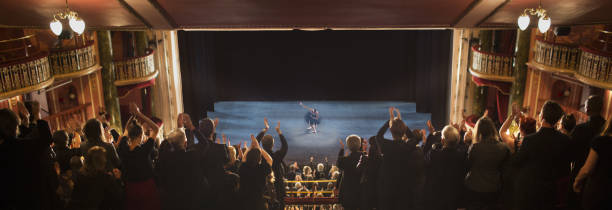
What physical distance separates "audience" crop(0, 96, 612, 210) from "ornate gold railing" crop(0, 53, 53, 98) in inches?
205

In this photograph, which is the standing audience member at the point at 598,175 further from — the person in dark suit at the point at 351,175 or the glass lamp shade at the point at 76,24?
the glass lamp shade at the point at 76,24

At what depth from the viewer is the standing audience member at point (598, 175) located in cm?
341

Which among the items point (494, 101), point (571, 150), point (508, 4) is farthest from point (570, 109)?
point (571, 150)

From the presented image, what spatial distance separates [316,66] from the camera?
21.7 metres

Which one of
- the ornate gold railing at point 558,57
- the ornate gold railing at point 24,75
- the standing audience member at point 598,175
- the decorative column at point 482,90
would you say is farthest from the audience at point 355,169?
the decorative column at point 482,90

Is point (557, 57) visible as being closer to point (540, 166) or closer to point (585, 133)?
point (585, 133)

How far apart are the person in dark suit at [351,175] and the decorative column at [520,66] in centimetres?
823

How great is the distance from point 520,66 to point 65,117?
36.2 feet

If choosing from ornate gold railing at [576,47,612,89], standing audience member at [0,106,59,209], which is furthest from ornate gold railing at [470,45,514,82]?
standing audience member at [0,106,59,209]

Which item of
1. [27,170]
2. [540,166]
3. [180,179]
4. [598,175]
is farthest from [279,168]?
[598,175]

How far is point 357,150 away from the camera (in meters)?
4.35

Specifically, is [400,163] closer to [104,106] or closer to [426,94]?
[104,106]

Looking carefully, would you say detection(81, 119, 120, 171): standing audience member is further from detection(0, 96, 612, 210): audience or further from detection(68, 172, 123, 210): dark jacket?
detection(68, 172, 123, 210): dark jacket

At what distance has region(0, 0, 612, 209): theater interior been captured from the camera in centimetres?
554
